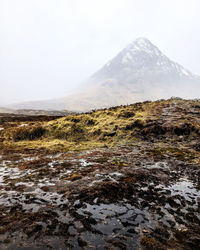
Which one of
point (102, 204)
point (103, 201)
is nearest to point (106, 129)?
point (103, 201)

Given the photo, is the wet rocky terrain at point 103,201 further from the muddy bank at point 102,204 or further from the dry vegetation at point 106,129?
the dry vegetation at point 106,129

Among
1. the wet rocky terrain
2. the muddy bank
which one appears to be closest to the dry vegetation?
the wet rocky terrain

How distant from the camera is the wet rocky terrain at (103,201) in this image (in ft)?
19.8

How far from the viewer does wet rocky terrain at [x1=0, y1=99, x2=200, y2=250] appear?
6.04 metres

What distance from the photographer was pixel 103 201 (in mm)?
8469

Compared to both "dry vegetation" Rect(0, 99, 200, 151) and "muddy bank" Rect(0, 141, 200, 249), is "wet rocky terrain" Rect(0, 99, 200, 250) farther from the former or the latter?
"dry vegetation" Rect(0, 99, 200, 151)

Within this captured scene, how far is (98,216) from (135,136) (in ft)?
51.6

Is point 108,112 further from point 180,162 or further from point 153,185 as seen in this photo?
point 153,185

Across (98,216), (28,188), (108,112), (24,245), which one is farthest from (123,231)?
(108,112)

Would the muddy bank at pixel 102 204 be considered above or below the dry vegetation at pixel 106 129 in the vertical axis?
below

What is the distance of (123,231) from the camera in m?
6.43

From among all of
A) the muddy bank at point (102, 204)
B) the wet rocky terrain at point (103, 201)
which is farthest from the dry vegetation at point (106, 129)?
the muddy bank at point (102, 204)

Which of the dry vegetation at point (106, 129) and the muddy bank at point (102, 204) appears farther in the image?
the dry vegetation at point (106, 129)

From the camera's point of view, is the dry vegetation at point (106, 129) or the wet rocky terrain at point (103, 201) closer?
the wet rocky terrain at point (103, 201)
